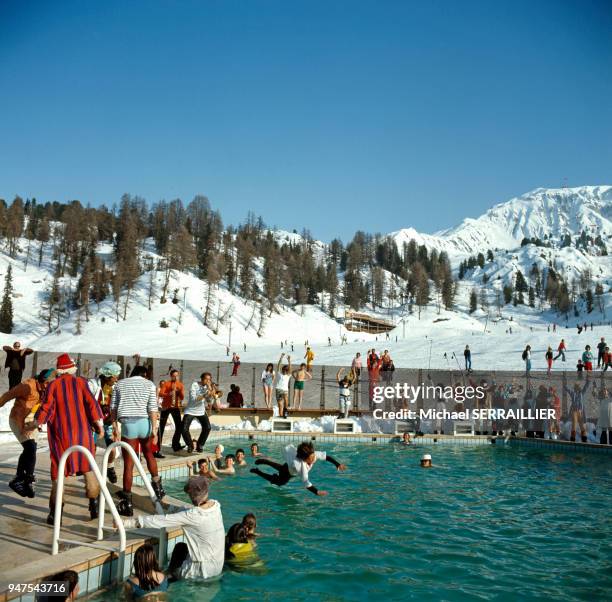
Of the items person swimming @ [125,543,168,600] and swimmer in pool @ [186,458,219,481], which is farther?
swimmer in pool @ [186,458,219,481]

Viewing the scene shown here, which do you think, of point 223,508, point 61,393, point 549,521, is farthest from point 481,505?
point 61,393

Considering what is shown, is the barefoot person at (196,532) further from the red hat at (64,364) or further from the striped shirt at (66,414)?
the red hat at (64,364)

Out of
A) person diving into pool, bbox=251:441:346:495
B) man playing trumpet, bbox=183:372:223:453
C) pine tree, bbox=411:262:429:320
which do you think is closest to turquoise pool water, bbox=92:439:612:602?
person diving into pool, bbox=251:441:346:495

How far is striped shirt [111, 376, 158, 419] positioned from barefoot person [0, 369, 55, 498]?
101cm

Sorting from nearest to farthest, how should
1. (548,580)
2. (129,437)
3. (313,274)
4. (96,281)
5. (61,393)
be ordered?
(61,393) → (548,580) → (129,437) → (96,281) → (313,274)

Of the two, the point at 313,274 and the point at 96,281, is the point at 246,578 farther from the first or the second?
the point at 313,274

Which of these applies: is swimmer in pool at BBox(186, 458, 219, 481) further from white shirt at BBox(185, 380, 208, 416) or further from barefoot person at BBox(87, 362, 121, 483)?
barefoot person at BBox(87, 362, 121, 483)

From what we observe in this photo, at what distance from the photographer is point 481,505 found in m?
10.4

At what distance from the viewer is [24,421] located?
7473mm

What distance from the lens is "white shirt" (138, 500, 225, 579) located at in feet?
18.4

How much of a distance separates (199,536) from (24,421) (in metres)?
3.13

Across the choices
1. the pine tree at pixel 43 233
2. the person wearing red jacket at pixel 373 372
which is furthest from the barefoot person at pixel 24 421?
the pine tree at pixel 43 233

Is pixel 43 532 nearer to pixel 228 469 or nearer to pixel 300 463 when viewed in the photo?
pixel 300 463

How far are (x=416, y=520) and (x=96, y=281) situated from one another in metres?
93.1
